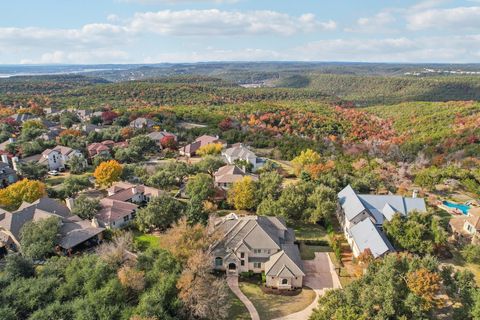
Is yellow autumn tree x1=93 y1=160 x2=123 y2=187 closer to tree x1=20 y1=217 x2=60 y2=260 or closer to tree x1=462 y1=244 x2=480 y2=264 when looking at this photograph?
tree x1=20 y1=217 x2=60 y2=260

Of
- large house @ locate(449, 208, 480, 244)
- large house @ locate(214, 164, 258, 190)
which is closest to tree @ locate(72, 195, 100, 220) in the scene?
large house @ locate(214, 164, 258, 190)

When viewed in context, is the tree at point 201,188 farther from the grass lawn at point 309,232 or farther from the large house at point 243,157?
the large house at point 243,157

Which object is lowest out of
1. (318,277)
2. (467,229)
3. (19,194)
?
(318,277)

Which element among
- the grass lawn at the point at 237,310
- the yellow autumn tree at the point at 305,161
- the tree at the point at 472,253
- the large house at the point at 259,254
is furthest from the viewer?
the yellow autumn tree at the point at 305,161

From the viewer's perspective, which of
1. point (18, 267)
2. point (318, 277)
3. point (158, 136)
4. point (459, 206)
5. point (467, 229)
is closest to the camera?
point (18, 267)

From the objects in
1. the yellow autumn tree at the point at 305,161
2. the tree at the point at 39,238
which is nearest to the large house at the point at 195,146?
the yellow autumn tree at the point at 305,161

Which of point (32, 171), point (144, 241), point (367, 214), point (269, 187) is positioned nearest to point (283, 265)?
point (367, 214)

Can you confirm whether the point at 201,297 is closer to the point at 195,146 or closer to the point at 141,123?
the point at 195,146
